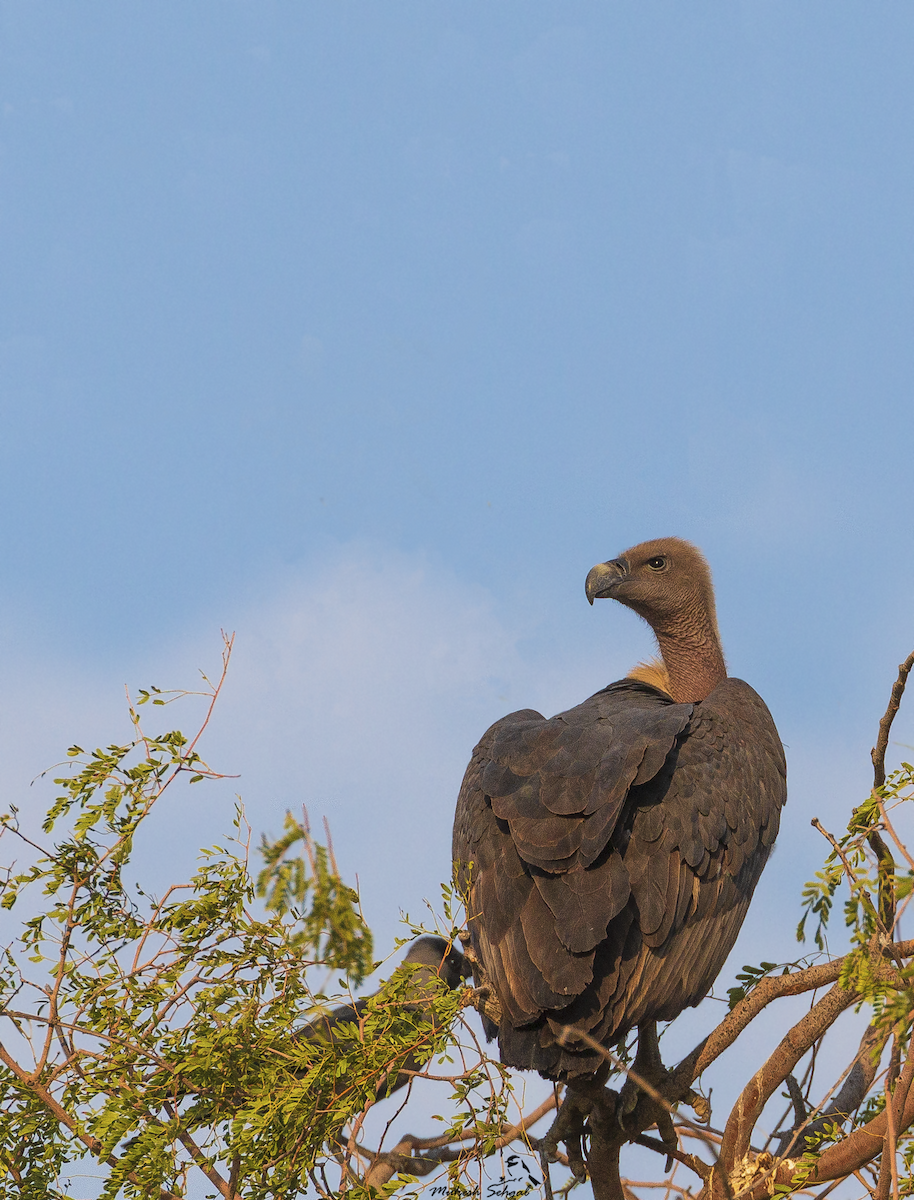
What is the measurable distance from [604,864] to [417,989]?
2.71 feet

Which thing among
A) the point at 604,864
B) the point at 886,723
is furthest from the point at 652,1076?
the point at 886,723

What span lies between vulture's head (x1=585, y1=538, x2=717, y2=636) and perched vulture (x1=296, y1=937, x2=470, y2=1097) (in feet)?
7.86

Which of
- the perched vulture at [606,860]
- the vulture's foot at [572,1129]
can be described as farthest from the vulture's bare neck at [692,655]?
the vulture's foot at [572,1129]

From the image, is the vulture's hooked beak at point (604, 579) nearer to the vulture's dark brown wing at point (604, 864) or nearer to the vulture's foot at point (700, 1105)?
the vulture's dark brown wing at point (604, 864)

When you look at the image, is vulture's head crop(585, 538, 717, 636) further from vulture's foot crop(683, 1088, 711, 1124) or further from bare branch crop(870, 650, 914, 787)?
bare branch crop(870, 650, 914, 787)

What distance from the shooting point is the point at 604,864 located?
4422mm

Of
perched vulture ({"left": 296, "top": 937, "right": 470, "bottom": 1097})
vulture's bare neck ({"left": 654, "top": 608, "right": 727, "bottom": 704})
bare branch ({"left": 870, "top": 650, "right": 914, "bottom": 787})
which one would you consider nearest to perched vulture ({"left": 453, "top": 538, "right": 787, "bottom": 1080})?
perched vulture ({"left": 296, "top": 937, "right": 470, "bottom": 1097})

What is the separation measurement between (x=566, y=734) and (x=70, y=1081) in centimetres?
205

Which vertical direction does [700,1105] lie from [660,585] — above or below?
below

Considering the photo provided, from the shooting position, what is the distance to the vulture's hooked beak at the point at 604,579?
283 inches

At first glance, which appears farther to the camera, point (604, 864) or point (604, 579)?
point (604, 579)

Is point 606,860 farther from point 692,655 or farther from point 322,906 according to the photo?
point 692,655

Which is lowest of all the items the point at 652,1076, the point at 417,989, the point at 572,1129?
the point at 572,1129

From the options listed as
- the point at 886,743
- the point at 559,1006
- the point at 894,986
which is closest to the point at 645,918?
the point at 559,1006
